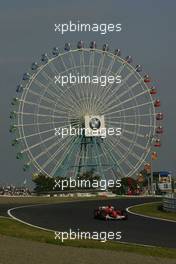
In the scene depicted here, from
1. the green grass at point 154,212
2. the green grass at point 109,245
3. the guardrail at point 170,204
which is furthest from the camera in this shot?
the guardrail at point 170,204

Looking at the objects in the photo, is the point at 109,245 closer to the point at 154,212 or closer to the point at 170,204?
the point at 154,212

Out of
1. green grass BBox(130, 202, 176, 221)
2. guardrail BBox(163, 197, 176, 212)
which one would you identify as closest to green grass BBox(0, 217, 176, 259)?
green grass BBox(130, 202, 176, 221)

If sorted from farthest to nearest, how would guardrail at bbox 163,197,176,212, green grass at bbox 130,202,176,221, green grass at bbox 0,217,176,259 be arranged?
guardrail at bbox 163,197,176,212 < green grass at bbox 130,202,176,221 < green grass at bbox 0,217,176,259

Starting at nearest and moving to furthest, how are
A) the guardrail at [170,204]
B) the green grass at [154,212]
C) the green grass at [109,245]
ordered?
the green grass at [109,245] < the green grass at [154,212] < the guardrail at [170,204]

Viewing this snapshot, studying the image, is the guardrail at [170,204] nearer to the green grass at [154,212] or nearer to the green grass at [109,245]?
the green grass at [154,212]

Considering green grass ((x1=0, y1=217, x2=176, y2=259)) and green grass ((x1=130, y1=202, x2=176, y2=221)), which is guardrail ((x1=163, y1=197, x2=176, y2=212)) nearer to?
green grass ((x1=130, y1=202, x2=176, y2=221))

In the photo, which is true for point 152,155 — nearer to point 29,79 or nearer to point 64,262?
point 29,79

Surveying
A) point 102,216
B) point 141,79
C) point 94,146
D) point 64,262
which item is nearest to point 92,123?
point 94,146

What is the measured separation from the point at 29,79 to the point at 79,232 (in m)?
50.7

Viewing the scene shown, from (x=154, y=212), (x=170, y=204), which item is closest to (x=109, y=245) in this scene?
(x=154, y=212)

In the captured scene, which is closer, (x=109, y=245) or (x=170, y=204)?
(x=109, y=245)

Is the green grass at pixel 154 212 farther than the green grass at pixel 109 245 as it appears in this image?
Yes

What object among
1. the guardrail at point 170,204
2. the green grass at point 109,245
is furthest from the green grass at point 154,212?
the green grass at point 109,245

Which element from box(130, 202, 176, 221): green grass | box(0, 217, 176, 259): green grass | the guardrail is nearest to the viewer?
box(0, 217, 176, 259): green grass
